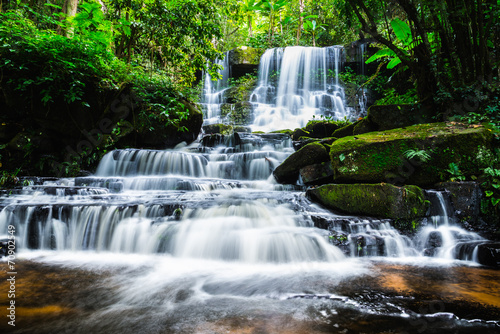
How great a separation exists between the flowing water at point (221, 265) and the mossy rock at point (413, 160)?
58 cm

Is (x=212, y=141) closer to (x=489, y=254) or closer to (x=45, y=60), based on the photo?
(x=45, y=60)

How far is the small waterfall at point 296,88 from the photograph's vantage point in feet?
46.4

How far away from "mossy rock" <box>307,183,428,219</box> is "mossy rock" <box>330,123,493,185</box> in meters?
0.49

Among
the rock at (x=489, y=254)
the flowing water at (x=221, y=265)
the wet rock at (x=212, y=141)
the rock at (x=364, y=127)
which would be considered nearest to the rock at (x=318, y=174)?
the flowing water at (x=221, y=265)

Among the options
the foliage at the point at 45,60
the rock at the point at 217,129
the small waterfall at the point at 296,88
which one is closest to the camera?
the foliage at the point at 45,60

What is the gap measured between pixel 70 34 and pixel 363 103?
1377 centimetres

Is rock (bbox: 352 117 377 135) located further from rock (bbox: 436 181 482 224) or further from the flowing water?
rock (bbox: 436 181 482 224)

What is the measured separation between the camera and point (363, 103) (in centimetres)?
1466

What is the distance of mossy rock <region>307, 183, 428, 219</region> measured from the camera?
4.12m

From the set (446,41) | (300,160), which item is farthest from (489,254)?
(446,41)

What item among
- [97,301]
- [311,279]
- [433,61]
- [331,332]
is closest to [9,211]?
[97,301]

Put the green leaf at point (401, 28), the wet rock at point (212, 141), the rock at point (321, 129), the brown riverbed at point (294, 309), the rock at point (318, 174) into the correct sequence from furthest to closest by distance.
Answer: the wet rock at point (212, 141) < the rock at point (321, 129) < the rock at point (318, 174) < the green leaf at point (401, 28) < the brown riverbed at point (294, 309)

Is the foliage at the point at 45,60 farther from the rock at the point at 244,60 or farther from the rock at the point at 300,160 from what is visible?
the rock at the point at 244,60

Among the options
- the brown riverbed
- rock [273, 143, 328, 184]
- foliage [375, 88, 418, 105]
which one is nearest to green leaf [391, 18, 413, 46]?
foliage [375, 88, 418, 105]
